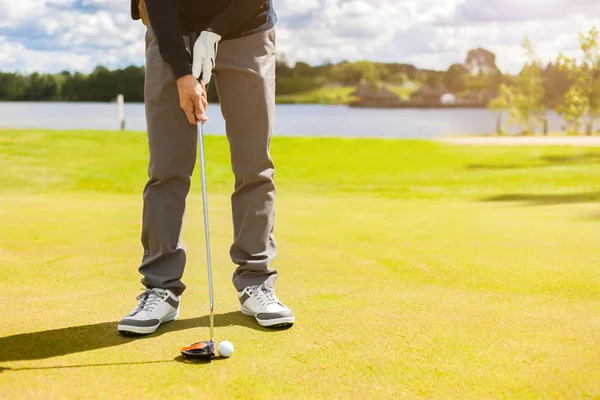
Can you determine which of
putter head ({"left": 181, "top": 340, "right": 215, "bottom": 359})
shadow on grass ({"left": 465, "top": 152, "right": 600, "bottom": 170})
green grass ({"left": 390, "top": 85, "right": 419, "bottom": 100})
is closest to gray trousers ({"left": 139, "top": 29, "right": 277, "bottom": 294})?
putter head ({"left": 181, "top": 340, "right": 215, "bottom": 359})

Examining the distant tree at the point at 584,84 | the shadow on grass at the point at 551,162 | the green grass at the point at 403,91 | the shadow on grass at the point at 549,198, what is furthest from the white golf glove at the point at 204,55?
the green grass at the point at 403,91

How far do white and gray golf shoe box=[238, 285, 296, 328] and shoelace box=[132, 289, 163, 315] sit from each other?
1.16 feet

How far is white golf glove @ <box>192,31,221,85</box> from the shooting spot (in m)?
2.62

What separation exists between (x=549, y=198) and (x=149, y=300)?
745 centimetres

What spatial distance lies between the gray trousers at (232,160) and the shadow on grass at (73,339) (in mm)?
222

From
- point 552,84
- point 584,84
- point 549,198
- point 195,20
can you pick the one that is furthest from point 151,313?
point 552,84

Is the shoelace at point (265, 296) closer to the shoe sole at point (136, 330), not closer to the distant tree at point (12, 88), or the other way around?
the shoe sole at point (136, 330)

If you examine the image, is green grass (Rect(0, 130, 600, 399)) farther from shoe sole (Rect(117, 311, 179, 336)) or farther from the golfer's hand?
the golfer's hand

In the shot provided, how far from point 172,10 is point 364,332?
1.39 metres

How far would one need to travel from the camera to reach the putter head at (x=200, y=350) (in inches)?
85.3

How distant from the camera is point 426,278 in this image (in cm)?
341

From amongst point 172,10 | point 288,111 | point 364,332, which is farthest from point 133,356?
point 288,111

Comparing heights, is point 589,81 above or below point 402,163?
above

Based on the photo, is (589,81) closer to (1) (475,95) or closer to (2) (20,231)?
(2) (20,231)
